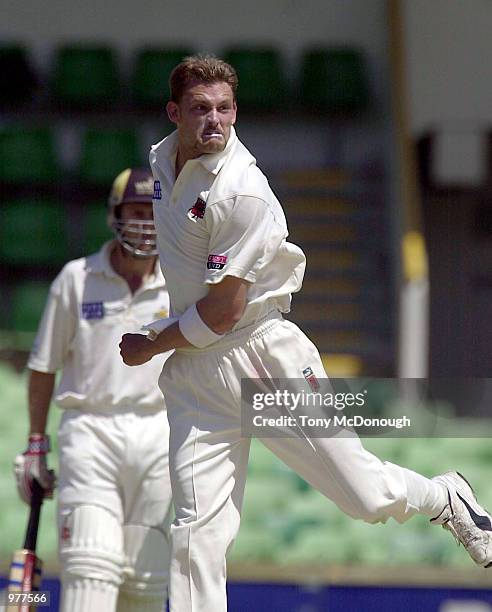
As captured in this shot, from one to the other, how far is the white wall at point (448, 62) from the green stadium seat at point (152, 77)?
1.79 m

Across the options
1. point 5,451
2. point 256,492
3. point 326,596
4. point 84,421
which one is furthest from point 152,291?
point 5,451

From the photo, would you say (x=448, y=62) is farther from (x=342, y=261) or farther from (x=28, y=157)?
(x=28, y=157)

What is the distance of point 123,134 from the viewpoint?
986cm

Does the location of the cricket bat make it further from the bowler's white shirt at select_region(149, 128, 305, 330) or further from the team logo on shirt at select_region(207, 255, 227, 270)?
the team logo on shirt at select_region(207, 255, 227, 270)

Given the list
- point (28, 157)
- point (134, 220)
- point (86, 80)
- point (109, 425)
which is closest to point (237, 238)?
point (134, 220)

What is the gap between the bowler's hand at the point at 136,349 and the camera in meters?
3.38

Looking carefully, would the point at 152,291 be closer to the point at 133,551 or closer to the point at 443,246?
Result: the point at 133,551

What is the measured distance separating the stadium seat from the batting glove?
6.44 meters

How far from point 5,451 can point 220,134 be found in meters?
3.59

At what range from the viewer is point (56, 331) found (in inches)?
164

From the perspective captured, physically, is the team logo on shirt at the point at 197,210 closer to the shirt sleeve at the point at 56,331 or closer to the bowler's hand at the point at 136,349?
the bowler's hand at the point at 136,349

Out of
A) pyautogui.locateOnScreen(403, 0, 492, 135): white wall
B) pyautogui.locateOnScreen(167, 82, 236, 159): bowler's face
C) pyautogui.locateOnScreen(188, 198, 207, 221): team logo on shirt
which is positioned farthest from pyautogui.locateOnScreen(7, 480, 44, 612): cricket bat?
pyautogui.locateOnScreen(403, 0, 492, 135): white wall

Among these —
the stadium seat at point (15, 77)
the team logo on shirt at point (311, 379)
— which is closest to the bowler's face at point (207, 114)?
the team logo on shirt at point (311, 379)

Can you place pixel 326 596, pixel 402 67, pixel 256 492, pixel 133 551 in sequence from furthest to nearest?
pixel 402 67 < pixel 256 492 < pixel 326 596 < pixel 133 551
